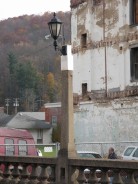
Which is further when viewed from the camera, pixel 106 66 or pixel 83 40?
pixel 83 40

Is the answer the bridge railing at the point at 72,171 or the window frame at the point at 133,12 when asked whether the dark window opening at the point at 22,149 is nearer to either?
the bridge railing at the point at 72,171

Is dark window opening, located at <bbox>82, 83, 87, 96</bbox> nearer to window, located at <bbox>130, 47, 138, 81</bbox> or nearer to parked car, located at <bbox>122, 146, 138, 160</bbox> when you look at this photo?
window, located at <bbox>130, 47, 138, 81</bbox>

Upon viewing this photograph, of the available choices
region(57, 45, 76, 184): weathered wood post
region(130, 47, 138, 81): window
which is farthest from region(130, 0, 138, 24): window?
region(57, 45, 76, 184): weathered wood post

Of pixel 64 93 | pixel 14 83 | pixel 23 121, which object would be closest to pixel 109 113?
pixel 64 93

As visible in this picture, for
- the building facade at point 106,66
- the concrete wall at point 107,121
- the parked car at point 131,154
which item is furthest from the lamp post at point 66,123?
the building facade at point 106,66

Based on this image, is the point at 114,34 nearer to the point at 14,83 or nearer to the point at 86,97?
the point at 86,97

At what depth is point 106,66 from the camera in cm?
3872

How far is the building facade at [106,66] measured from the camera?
1430 inches

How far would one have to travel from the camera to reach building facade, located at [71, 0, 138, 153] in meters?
36.3

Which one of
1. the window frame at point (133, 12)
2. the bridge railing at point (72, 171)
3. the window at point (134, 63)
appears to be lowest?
the bridge railing at point (72, 171)

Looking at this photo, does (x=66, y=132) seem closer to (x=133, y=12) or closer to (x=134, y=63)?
(x=134, y=63)

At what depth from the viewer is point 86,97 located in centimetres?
4059

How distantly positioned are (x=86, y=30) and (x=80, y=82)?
4.42 meters

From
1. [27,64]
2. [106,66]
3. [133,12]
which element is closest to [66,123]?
[133,12]
